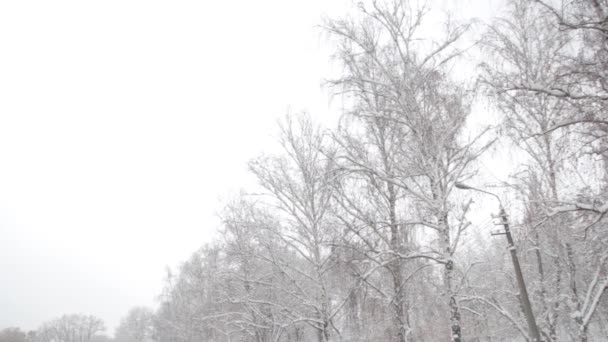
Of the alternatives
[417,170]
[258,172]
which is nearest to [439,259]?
[417,170]

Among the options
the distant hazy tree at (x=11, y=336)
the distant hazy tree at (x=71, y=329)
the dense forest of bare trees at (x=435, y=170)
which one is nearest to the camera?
the dense forest of bare trees at (x=435, y=170)

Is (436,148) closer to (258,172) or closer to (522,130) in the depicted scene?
(522,130)

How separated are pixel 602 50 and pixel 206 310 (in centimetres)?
2899

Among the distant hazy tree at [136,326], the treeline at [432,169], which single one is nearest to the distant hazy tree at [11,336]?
the distant hazy tree at [136,326]

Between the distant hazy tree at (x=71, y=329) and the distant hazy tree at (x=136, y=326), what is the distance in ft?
29.9

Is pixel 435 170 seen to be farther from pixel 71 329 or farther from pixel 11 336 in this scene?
pixel 71 329

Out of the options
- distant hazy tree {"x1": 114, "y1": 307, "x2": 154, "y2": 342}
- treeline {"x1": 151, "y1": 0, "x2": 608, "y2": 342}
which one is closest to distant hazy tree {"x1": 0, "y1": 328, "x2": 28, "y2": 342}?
distant hazy tree {"x1": 114, "y1": 307, "x2": 154, "y2": 342}

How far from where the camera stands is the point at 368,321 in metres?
13.8

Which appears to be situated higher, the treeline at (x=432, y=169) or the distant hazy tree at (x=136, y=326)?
the treeline at (x=432, y=169)

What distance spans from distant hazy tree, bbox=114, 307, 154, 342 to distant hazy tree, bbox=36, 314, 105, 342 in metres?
9.13

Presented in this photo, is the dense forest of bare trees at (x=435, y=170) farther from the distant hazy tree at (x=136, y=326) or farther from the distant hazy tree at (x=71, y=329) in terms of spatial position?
the distant hazy tree at (x=71, y=329)

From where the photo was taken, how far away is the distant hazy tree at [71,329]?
13850cm

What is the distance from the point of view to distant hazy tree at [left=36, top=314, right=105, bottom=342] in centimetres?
13850

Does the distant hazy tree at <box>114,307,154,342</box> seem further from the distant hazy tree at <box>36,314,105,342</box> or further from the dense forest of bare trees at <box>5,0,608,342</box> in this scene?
the dense forest of bare trees at <box>5,0,608,342</box>
